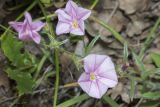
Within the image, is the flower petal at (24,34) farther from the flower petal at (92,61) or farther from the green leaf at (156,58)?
the green leaf at (156,58)

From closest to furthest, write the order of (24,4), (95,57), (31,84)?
(95,57)
(31,84)
(24,4)

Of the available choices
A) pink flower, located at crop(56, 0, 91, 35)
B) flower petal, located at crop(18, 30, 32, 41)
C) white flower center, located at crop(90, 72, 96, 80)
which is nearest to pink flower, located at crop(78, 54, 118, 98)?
white flower center, located at crop(90, 72, 96, 80)

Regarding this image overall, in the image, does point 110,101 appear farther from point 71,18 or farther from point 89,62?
point 71,18

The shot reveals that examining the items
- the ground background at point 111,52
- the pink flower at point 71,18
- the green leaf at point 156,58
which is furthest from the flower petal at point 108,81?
the green leaf at point 156,58

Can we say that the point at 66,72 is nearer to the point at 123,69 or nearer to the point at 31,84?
the point at 31,84

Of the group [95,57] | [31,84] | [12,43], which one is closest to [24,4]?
[12,43]

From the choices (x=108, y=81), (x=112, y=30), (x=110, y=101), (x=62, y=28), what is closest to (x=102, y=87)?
(x=108, y=81)

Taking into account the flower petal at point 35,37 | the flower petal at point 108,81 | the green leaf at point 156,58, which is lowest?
the green leaf at point 156,58
